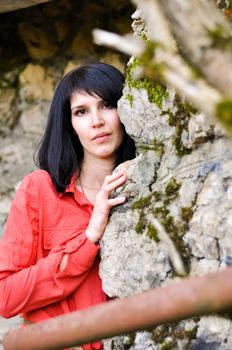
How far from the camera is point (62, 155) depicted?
2145mm

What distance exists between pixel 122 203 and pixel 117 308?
81 centimetres

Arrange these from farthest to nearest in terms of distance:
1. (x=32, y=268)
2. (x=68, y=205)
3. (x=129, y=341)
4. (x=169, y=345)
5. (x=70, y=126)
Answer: (x=70, y=126) < (x=68, y=205) < (x=32, y=268) < (x=129, y=341) < (x=169, y=345)

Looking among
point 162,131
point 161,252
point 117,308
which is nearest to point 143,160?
point 162,131

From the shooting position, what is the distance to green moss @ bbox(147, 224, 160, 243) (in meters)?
1.67

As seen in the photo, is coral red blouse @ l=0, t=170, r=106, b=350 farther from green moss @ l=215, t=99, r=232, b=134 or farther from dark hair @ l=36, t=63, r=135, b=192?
green moss @ l=215, t=99, r=232, b=134

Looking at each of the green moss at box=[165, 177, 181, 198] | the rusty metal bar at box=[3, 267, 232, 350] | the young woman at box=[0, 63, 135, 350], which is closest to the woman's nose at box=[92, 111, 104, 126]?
the young woman at box=[0, 63, 135, 350]

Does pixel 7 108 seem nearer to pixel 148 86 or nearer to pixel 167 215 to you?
pixel 148 86

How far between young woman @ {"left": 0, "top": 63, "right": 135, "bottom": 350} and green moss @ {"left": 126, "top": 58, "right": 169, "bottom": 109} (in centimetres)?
18

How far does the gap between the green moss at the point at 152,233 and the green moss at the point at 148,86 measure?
0.30 m

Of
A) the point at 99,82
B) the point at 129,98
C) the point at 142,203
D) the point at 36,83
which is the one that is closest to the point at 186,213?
the point at 142,203

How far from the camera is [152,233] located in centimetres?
169

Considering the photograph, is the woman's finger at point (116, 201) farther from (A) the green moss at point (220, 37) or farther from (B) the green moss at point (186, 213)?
(A) the green moss at point (220, 37)

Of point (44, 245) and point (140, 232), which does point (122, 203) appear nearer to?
point (140, 232)

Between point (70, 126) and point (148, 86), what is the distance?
423 mm
